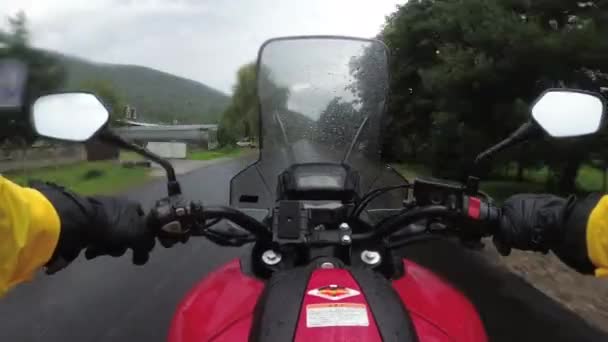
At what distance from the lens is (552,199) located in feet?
5.40

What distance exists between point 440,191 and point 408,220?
0.44 feet

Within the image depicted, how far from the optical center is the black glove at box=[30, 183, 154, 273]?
5.04 feet

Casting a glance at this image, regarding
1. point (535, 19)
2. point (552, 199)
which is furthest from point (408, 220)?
point (535, 19)

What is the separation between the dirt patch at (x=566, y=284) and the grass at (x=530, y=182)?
3.32m

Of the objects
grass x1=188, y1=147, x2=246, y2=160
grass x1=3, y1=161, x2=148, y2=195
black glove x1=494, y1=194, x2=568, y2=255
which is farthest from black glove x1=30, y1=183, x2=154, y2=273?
grass x1=188, y1=147, x2=246, y2=160

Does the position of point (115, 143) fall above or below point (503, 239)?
above

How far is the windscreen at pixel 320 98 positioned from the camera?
9.20 feet

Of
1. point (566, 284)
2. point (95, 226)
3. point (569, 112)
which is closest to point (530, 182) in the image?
point (566, 284)

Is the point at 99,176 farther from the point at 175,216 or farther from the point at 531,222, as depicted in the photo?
the point at 531,222

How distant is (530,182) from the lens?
1803 centimetres

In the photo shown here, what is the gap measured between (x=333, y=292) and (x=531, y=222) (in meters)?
0.58

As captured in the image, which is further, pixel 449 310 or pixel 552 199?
pixel 449 310

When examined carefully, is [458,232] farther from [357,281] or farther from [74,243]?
[74,243]

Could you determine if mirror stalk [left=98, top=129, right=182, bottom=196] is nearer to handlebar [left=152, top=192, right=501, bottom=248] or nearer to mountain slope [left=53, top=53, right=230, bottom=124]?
handlebar [left=152, top=192, right=501, bottom=248]
